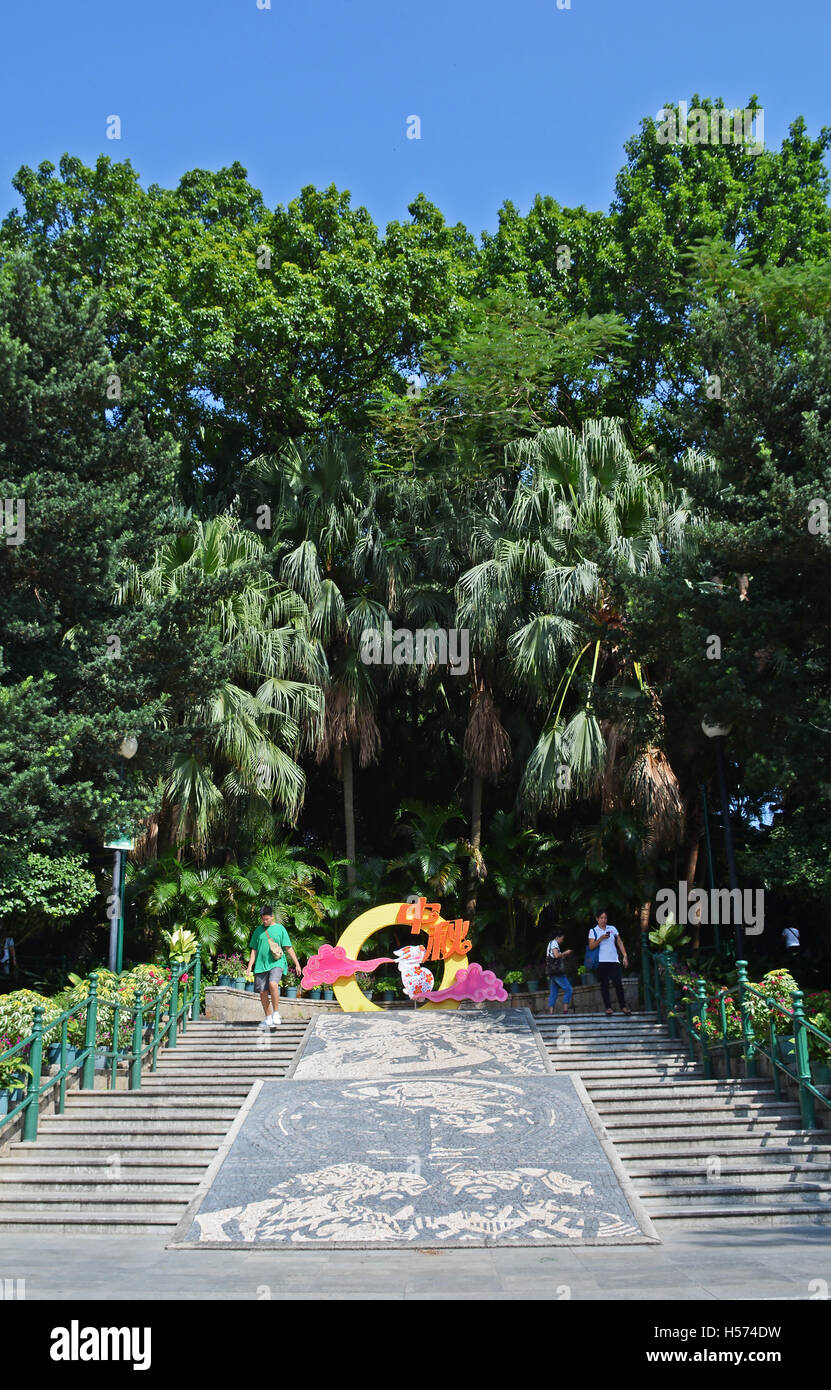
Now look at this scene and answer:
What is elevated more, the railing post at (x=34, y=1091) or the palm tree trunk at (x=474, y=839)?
the palm tree trunk at (x=474, y=839)

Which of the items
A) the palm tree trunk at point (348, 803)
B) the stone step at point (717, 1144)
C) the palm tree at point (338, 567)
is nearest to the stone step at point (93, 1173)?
the stone step at point (717, 1144)

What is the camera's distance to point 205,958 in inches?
728

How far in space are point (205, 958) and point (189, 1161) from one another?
852cm

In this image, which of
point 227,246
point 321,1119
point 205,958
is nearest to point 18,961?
point 205,958

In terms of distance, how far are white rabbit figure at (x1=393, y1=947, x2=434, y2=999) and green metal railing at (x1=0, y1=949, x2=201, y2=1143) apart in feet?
10.2

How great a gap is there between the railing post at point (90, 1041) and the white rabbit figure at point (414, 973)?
5.21 meters

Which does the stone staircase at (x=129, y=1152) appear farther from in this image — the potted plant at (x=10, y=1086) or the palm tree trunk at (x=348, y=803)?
the palm tree trunk at (x=348, y=803)

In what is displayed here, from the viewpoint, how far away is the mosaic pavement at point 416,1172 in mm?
8266

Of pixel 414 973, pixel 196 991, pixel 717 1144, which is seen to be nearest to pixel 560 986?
pixel 414 973

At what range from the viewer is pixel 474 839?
838 inches

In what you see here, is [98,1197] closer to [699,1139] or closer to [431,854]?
[699,1139]

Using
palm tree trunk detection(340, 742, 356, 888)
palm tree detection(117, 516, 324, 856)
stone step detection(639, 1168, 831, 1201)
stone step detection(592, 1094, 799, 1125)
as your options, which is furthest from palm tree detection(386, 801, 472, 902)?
stone step detection(639, 1168, 831, 1201)
